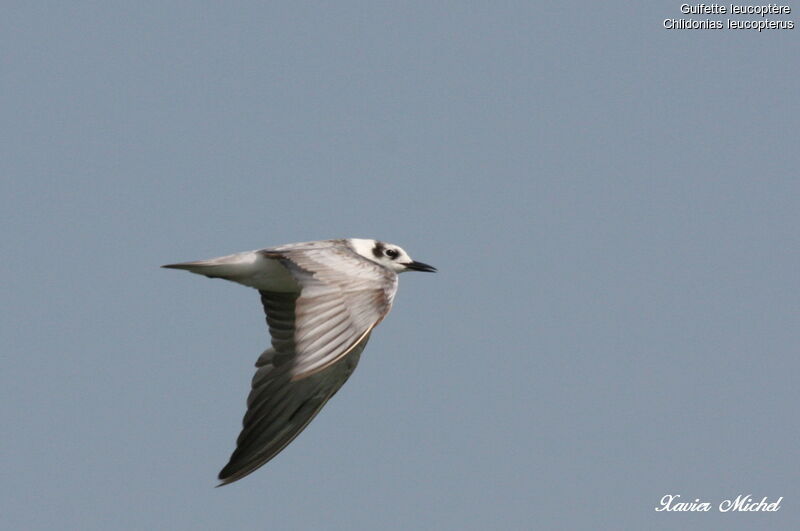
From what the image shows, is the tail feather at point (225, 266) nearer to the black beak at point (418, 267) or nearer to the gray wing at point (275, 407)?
the gray wing at point (275, 407)

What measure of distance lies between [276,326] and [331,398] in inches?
48.1

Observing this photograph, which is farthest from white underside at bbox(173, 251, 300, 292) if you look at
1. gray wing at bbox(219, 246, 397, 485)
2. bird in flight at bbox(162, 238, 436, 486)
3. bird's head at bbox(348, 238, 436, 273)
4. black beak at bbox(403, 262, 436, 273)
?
black beak at bbox(403, 262, 436, 273)

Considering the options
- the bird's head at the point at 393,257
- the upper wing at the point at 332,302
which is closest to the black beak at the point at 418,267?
the bird's head at the point at 393,257

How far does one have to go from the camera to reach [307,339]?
10.6 metres

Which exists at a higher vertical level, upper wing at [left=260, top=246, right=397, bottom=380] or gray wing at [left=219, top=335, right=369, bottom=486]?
upper wing at [left=260, top=246, right=397, bottom=380]

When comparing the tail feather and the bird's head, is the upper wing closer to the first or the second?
the tail feather

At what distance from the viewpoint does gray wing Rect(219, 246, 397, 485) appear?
420 inches

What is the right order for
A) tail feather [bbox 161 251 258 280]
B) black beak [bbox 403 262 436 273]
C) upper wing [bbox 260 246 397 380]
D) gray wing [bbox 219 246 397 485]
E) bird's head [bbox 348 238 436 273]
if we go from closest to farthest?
1. upper wing [bbox 260 246 397 380]
2. gray wing [bbox 219 246 397 485]
3. tail feather [bbox 161 251 258 280]
4. bird's head [bbox 348 238 436 273]
5. black beak [bbox 403 262 436 273]

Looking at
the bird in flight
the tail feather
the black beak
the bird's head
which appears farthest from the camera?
the black beak

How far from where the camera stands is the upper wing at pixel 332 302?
10.6 m

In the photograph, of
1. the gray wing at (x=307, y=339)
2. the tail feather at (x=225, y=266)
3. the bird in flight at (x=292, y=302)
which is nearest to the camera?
the gray wing at (x=307, y=339)

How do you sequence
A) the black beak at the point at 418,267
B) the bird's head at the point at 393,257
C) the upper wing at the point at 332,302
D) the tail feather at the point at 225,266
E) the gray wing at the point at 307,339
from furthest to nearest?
1. the black beak at the point at 418,267
2. the bird's head at the point at 393,257
3. the tail feather at the point at 225,266
4. the gray wing at the point at 307,339
5. the upper wing at the point at 332,302

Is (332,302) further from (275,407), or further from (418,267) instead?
(418,267)

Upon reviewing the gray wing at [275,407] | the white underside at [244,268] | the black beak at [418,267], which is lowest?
the gray wing at [275,407]
